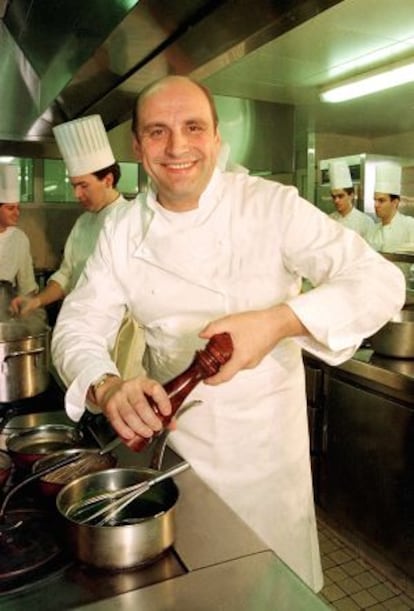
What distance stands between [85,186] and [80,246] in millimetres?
328

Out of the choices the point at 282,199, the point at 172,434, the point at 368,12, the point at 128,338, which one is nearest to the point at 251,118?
the point at 368,12

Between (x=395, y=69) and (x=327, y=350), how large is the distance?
7.72 feet

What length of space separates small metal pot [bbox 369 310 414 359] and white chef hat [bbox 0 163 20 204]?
8.39 feet

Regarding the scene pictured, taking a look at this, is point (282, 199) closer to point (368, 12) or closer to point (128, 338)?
point (128, 338)

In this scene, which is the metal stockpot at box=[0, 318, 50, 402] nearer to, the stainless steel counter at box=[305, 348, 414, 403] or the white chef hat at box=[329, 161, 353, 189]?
the stainless steel counter at box=[305, 348, 414, 403]

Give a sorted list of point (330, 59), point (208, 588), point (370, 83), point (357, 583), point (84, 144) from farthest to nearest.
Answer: point (370, 83)
point (330, 59)
point (84, 144)
point (357, 583)
point (208, 588)

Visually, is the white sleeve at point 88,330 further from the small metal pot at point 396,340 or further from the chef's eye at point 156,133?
the small metal pot at point 396,340

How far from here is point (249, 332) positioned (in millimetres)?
867

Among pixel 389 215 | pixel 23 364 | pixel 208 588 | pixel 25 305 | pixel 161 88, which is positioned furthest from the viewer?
pixel 389 215

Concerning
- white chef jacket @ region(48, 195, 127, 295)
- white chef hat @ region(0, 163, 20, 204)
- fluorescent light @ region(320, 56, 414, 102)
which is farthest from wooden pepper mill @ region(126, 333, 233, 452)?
white chef hat @ region(0, 163, 20, 204)

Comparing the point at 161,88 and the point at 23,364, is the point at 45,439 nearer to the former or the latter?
the point at 23,364

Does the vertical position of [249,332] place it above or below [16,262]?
below

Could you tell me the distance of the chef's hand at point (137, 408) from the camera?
31.5 inches

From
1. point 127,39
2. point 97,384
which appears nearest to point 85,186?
point 127,39
